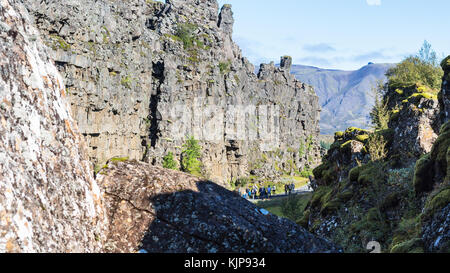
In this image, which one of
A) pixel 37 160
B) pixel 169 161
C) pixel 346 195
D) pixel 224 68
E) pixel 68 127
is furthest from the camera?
pixel 224 68

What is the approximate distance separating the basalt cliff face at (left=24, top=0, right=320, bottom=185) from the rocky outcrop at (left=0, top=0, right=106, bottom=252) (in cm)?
5864

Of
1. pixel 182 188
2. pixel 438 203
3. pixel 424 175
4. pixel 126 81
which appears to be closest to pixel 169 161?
pixel 126 81

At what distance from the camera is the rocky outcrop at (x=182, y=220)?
7.45 m

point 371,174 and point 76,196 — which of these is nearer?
point 76,196

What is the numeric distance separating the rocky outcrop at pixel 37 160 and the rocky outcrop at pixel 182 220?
62 cm

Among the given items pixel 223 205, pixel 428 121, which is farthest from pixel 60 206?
pixel 428 121

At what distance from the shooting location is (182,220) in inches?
304

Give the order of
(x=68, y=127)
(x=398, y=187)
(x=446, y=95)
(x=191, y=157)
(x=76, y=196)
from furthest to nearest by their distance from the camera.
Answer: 1. (x=191, y=157)
2. (x=446, y=95)
3. (x=398, y=187)
4. (x=68, y=127)
5. (x=76, y=196)

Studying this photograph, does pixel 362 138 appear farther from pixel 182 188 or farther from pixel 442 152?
pixel 182 188

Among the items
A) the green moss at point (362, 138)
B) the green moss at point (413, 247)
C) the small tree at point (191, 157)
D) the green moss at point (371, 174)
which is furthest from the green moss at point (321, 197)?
the small tree at point (191, 157)

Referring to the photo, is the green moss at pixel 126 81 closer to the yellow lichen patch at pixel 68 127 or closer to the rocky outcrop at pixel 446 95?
the rocky outcrop at pixel 446 95

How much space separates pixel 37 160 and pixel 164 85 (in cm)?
Answer: 9514

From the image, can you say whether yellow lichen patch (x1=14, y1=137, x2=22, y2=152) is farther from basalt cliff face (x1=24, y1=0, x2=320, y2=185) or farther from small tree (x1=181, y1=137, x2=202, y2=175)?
small tree (x1=181, y1=137, x2=202, y2=175)
